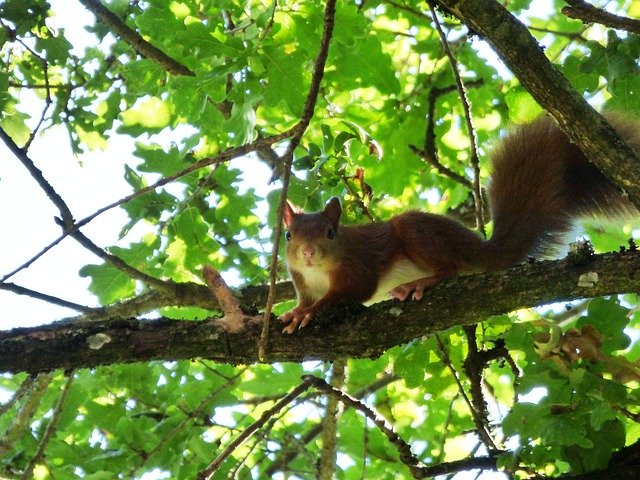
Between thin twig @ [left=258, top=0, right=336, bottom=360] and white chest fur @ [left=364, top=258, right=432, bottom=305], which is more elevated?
white chest fur @ [left=364, top=258, right=432, bottom=305]

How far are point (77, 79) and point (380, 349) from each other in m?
2.55

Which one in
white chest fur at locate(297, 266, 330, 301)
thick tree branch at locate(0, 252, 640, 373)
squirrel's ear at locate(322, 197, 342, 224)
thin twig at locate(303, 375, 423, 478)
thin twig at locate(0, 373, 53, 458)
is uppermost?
squirrel's ear at locate(322, 197, 342, 224)

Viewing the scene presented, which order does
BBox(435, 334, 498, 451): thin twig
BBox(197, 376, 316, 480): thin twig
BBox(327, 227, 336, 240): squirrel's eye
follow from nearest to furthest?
BBox(197, 376, 316, 480): thin twig
BBox(435, 334, 498, 451): thin twig
BBox(327, 227, 336, 240): squirrel's eye

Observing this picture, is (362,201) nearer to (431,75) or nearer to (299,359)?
(431,75)

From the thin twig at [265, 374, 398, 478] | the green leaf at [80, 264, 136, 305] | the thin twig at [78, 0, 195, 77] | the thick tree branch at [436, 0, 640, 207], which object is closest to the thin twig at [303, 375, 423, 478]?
the thin twig at [265, 374, 398, 478]

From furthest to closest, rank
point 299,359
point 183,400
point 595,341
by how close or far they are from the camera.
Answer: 1. point 183,400
2. point 299,359
3. point 595,341

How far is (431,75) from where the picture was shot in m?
4.45

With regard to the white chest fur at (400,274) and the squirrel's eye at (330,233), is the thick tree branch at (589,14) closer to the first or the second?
the white chest fur at (400,274)

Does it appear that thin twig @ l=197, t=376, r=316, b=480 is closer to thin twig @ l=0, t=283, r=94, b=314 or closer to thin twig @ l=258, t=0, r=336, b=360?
thin twig @ l=258, t=0, r=336, b=360

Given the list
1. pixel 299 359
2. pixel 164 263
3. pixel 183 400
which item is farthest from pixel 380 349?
pixel 164 263

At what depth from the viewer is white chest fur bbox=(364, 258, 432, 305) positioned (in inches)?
150

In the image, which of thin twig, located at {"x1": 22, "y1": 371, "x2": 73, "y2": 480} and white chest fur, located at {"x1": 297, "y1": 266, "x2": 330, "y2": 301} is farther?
white chest fur, located at {"x1": 297, "y1": 266, "x2": 330, "y2": 301}

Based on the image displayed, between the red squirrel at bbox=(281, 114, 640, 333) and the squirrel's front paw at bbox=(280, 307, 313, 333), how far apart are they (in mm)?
210

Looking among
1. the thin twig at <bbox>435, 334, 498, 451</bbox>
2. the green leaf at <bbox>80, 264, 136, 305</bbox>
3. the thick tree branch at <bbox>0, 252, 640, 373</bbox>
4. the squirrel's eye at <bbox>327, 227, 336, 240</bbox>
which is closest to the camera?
the thick tree branch at <bbox>0, 252, 640, 373</bbox>
